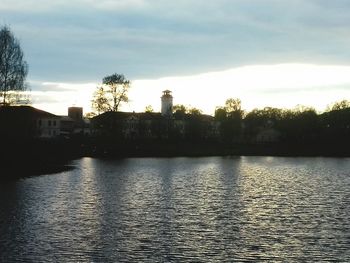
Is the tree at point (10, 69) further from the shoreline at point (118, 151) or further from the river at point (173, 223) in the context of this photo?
the river at point (173, 223)

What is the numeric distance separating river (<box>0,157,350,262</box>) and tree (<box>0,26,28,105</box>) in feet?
124

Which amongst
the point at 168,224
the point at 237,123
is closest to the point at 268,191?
the point at 168,224

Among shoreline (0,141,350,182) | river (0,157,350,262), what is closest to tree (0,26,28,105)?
shoreline (0,141,350,182)

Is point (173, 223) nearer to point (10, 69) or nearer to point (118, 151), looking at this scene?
point (10, 69)

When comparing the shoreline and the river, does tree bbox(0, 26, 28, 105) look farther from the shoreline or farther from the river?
the river

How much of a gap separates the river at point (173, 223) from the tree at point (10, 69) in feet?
124

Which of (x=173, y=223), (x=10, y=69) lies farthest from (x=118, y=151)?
(x=173, y=223)

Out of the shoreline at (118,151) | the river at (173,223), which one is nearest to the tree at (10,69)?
the shoreline at (118,151)

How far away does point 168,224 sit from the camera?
3366 centimetres

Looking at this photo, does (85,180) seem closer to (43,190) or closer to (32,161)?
(43,190)

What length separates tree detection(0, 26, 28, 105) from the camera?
92688 millimetres

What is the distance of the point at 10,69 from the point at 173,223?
69862 mm

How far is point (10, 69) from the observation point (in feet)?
308

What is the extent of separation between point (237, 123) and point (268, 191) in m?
140
